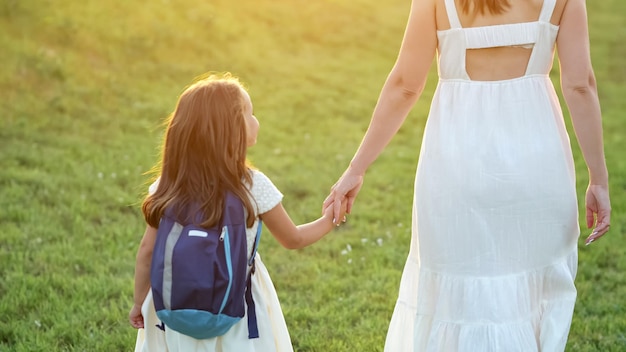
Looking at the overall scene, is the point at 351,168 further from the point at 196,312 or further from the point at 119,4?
the point at 119,4

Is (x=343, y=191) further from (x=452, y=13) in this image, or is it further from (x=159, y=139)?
(x=159, y=139)

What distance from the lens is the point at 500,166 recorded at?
2.97 meters

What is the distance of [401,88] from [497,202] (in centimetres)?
56

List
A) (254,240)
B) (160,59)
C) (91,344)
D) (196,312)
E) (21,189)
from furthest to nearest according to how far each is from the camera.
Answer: (160,59), (21,189), (91,344), (254,240), (196,312)

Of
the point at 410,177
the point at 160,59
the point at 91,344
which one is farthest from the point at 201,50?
the point at 91,344

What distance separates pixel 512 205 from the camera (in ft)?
9.86

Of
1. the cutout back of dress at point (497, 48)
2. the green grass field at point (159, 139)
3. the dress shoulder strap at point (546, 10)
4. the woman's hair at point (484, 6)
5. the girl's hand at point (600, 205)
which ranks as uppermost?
the woman's hair at point (484, 6)

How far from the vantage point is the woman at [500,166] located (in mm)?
2965

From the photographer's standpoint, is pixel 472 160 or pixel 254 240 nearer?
pixel 472 160

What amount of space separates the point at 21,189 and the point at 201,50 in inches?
185

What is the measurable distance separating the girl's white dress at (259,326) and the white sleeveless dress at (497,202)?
584mm

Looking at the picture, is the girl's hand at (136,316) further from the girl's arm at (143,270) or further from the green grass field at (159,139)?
the green grass field at (159,139)

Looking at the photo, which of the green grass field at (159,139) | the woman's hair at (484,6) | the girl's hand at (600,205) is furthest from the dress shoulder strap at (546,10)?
the green grass field at (159,139)

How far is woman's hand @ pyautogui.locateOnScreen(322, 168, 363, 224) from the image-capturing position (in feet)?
11.0
